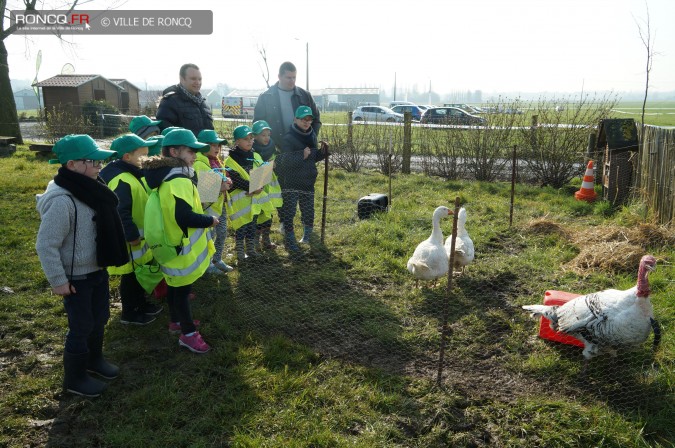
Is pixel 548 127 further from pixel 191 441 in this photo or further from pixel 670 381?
pixel 191 441

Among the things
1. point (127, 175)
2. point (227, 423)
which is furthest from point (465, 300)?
point (127, 175)

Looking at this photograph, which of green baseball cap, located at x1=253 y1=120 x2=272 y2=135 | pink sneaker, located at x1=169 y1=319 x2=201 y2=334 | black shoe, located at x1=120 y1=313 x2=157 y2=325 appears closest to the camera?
pink sneaker, located at x1=169 y1=319 x2=201 y2=334

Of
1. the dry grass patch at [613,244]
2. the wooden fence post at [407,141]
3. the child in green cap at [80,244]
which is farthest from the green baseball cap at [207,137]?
the wooden fence post at [407,141]

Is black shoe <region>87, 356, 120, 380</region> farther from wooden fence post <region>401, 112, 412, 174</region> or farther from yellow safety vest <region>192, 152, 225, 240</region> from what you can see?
wooden fence post <region>401, 112, 412, 174</region>

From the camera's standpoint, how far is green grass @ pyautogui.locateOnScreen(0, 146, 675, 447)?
3.01 m

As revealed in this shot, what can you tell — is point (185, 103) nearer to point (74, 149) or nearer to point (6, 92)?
point (74, 149)

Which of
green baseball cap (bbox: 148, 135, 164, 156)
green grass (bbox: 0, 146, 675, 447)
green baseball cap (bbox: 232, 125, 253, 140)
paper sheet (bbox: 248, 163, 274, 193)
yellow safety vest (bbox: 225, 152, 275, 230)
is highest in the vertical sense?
green baseball cap (bbox: 232, 125, 253, 140)

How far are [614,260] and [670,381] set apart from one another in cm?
213

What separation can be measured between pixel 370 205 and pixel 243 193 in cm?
275

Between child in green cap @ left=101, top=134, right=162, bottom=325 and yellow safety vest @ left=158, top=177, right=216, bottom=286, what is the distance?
533 mm

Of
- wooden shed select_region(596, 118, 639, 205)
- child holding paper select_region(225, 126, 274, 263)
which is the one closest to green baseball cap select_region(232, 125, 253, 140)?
child holding paper select_region(225, 126, 274, 263)

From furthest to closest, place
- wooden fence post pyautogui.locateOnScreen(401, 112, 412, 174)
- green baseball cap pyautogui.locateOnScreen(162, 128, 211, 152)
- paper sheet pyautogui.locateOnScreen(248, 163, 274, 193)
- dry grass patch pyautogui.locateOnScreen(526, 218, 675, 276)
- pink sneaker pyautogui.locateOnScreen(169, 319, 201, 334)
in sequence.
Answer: wooden fence post pyautogui.locateOnScreen(401, 112, 412, 174) < dry grass patch pyautogui.locateOnScreen(526, 218, 675, 276) < paper sheet pyautogui.locateOnScreen(248, 163, 274, 193) < pink sneaker pyautogui.locateOnScreen(169, 319, 201, 334) < green baseball cap pyautogui.locateOnScreen(162, 128, 211, 152)

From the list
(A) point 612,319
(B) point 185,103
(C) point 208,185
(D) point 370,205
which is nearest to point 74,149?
(C) point 208,185

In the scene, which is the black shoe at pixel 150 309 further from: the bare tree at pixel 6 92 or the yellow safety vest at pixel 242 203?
the bare tree at pixel 6 92
